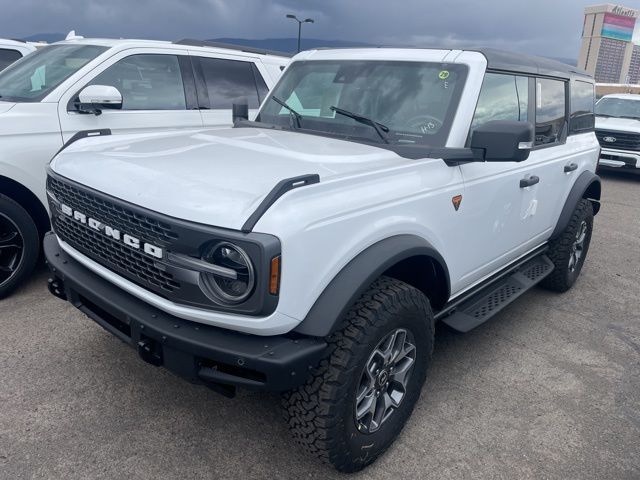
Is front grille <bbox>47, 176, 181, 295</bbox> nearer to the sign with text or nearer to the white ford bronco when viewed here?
the white ford bronco

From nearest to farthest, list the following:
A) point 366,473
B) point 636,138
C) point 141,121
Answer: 1. point 366,473
2. point 141,121
3. point 636,138

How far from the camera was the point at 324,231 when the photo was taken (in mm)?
2053

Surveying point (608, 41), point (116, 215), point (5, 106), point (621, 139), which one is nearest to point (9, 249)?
point (5, 106)

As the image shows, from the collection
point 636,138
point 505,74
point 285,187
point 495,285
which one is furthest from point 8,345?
point 636,138

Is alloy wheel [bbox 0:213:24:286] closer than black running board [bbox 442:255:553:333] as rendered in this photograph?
No

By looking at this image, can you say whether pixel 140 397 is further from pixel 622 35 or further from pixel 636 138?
pixel 622 35

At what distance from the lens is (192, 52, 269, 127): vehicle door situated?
5168 millimetres

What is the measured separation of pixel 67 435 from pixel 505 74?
Answer: 329cm

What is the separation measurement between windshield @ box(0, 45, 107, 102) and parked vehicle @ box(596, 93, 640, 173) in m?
10.8

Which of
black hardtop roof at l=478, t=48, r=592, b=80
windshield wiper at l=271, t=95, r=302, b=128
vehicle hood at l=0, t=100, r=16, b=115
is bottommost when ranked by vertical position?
vehicle hood at l=0, t=100, r=16, b=115

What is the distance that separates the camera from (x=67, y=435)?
8.56 ft

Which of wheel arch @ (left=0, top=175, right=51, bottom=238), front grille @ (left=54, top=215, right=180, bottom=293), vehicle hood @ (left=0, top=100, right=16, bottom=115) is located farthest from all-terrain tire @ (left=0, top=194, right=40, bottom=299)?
front grille @ (left=54, top=215, right=180, bottom=293)

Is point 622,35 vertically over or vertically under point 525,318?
over

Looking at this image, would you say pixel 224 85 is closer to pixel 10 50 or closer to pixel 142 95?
pixel 142 95
